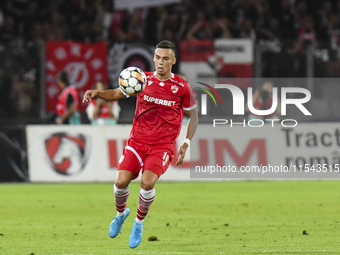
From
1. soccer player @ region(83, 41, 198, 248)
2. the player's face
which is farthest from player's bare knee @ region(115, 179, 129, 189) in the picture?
the player's face

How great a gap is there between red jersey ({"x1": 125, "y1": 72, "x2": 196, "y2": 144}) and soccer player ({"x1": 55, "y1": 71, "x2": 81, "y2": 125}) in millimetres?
8698

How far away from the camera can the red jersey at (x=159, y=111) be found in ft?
23.0

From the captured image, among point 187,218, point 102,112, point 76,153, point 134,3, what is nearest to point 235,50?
point 134,3

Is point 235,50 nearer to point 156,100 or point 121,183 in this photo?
point 156,100

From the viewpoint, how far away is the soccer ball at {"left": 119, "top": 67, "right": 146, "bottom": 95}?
6.81m

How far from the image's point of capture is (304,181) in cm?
1455

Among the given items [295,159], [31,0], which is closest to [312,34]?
[295,159]

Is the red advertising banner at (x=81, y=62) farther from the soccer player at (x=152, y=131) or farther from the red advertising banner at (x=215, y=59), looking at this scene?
the soccer player at (x=152, y=131)

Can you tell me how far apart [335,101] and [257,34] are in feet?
15.3

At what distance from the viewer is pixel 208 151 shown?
47.1ft

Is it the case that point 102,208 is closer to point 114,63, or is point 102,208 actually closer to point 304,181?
point 304,181

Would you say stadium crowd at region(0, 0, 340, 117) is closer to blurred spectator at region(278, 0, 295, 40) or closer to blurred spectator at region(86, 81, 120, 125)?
blurred spectator at region(278, 0, 295, 40)

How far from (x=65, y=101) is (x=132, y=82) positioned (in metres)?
9.05

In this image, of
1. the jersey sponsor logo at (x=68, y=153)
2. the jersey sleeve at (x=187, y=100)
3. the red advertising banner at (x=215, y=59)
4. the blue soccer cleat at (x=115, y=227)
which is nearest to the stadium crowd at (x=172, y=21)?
the red advertising banner at (x=215, y=59)
